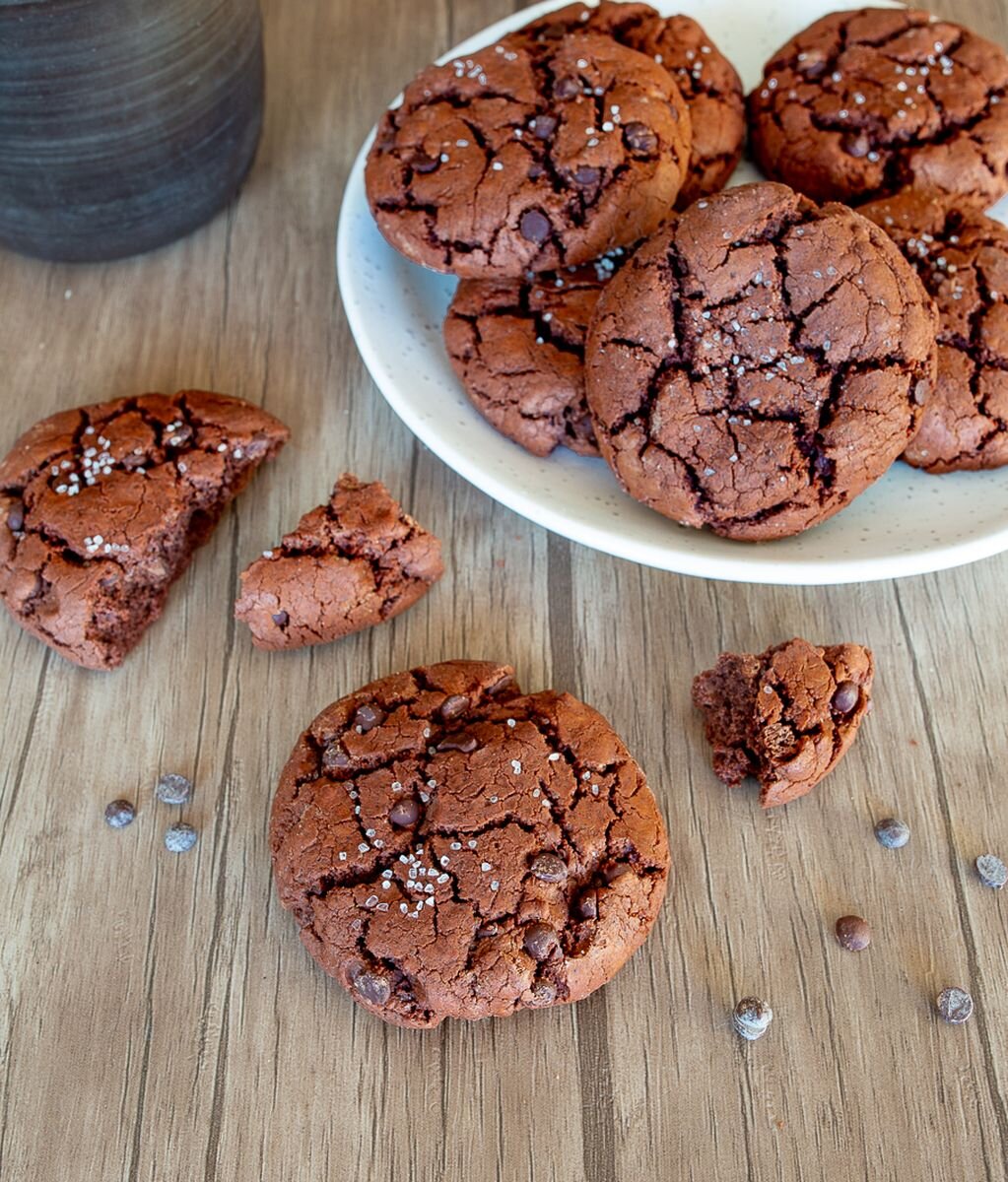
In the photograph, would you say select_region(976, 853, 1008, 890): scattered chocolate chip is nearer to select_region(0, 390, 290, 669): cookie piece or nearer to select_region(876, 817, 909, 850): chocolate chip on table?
select_region(876, 817, 909, 850): chocolate chip on table

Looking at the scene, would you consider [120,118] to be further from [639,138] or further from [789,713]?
[789,713]

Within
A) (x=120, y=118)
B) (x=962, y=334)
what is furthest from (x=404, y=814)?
(x=120, y=118)

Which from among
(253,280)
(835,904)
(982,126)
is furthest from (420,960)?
(982,126)

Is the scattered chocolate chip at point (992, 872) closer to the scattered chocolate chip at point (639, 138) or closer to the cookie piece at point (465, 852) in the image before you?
the cookie piece at point (465, 852)

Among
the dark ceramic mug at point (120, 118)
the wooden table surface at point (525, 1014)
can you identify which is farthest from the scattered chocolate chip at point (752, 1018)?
the dark ceramic mug at point (120, 118)

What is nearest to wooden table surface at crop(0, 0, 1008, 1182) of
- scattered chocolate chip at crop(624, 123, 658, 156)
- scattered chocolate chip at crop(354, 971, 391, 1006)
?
scattered chocolate chip at crop(354, 971, 391, 1006)

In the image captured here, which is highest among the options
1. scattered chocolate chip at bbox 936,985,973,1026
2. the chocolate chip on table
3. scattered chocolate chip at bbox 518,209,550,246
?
scattered chocolate chip at bbox 518,209,550,246
